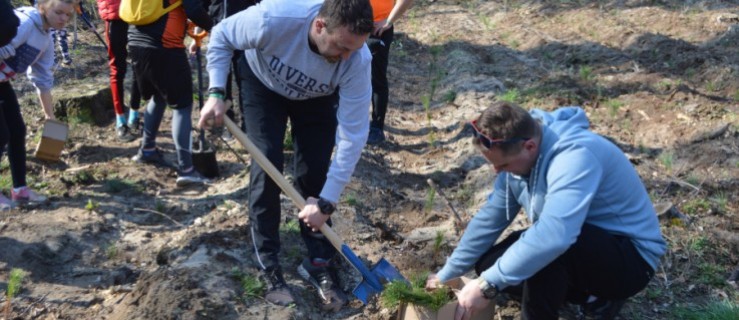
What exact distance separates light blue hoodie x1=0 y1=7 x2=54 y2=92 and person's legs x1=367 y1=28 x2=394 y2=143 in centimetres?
253

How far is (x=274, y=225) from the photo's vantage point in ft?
12.5

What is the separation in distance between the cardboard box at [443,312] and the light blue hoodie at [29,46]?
303 cm

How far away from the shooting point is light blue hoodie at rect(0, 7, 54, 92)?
4746mm

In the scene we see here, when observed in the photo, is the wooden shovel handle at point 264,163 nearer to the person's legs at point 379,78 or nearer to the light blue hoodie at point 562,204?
the light blue hoodie at point 562,204

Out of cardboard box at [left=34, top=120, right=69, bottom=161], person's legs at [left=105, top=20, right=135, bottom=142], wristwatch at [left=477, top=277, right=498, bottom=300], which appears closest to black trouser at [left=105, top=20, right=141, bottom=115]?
person's legs at [left=105, top=20, right=135, bottom=142]

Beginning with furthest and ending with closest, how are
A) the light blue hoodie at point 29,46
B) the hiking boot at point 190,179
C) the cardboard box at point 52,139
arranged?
the hiking boot at point 190,179 < the cardboard box at point 52,139 < the light blue hoodie at point 29,46

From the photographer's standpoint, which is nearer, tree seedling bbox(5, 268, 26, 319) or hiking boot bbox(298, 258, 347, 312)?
tree seedling bbox(5, 268, 26, 319)

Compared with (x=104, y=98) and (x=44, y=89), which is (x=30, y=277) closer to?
(x=44, y=89)

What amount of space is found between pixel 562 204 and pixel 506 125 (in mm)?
373

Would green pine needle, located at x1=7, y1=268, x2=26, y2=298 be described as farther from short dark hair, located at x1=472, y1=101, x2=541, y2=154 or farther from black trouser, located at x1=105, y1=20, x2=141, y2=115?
short dark hair, located at x1=472, y1=101, x2=541, y2=154

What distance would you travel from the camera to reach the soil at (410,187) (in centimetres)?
398

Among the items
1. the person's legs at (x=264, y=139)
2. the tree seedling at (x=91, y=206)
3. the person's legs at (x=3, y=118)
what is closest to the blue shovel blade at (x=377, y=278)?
the person's legs at (x=264, y=139)

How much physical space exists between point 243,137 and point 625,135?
417 cm

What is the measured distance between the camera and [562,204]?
286cm
